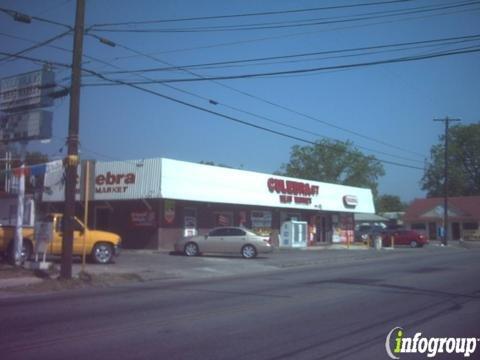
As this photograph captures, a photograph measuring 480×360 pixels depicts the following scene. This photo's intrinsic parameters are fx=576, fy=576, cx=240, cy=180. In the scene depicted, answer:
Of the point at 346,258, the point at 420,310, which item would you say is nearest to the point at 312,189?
the point at 346,258

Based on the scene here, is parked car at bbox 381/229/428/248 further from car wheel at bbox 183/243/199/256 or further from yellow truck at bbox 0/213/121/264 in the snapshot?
yellow truck at bbox 0/213/121/264

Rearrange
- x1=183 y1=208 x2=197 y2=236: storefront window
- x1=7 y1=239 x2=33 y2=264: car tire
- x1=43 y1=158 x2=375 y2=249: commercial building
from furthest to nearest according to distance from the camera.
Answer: x1=183 y1=208 x2=197 y2=236: storefront window
x1=43 y1=158 x2=375 y2=249: commercial building
x1=7 y1=239 x2=33 y2=264: car tire

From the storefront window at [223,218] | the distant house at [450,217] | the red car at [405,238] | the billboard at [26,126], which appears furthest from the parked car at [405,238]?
the billboard at [26,126]

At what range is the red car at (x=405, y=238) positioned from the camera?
1847 inches

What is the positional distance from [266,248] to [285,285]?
37.0 feet

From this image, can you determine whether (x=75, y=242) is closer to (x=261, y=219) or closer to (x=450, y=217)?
(x=261, y=219)

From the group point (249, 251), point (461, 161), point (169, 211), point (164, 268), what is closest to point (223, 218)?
point (169, 211)

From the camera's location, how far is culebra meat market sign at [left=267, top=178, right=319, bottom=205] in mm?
38812

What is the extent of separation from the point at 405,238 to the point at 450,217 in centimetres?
2253

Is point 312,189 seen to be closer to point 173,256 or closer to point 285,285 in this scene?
point 173,256

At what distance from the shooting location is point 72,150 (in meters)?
17.0

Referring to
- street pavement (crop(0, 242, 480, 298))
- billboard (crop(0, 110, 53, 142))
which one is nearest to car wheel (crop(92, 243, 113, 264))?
street pavement (crop(0, 242, 480, 298))

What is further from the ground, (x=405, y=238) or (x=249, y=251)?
(x=405, y=238)

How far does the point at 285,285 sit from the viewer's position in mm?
16125
